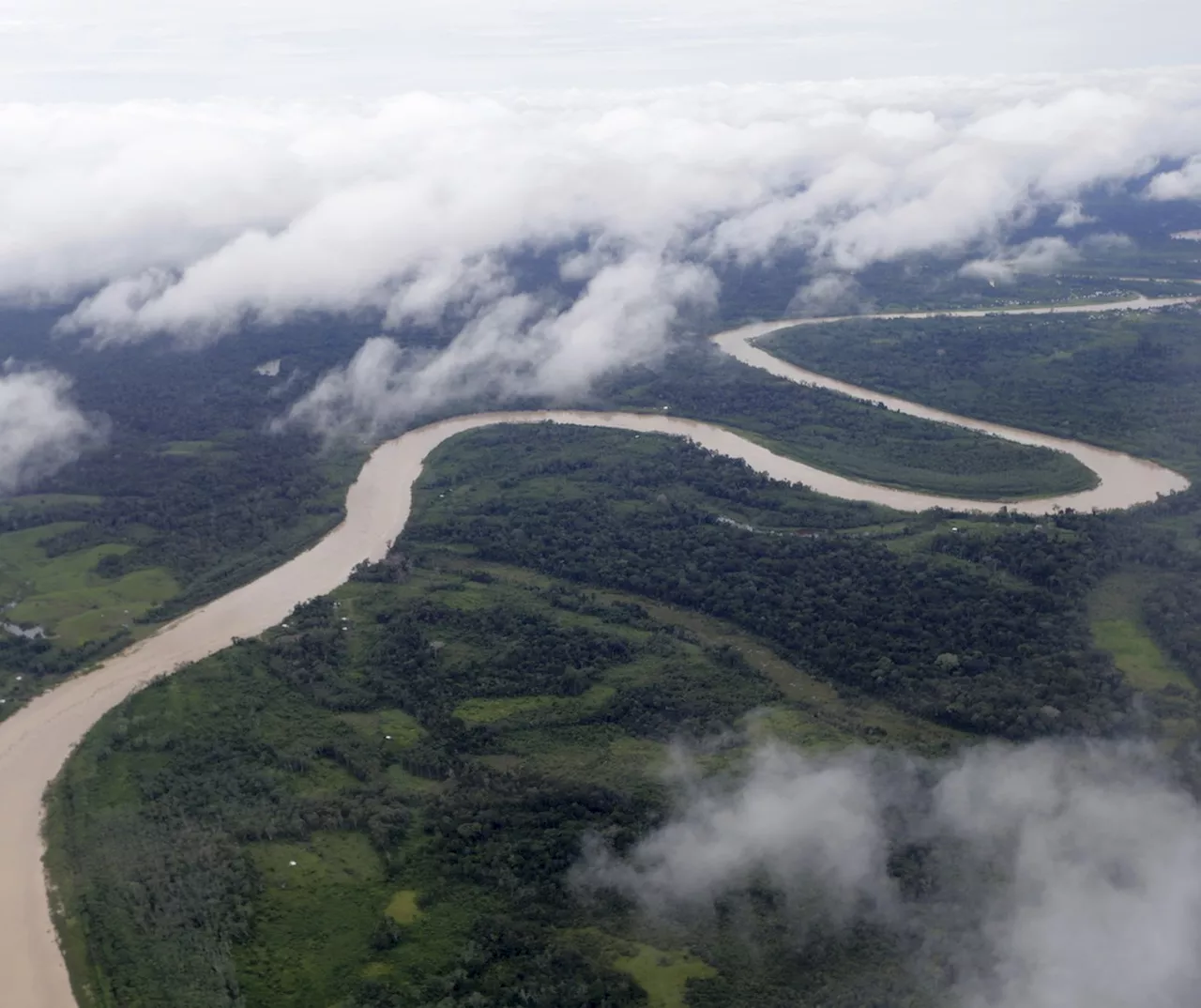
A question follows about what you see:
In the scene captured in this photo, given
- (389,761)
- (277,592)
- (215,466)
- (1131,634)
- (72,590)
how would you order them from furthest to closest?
(215,466) → (277,592) → (72,590) → (1131,634) → (389,761)

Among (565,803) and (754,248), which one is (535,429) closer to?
(565,803)

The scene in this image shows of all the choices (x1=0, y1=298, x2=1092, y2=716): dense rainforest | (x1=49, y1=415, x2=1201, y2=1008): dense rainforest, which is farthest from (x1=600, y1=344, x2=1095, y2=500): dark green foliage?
(x1=49, y1=415, x2=1201, y2=1008): dense rainforest

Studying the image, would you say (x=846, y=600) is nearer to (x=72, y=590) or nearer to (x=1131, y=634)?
(x=1131, y=634)

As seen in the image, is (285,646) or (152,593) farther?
(152,593)

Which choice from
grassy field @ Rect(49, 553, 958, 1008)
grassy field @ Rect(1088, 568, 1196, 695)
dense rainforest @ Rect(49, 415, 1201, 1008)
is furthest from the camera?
grassy field @ Rect(1088, 568, 1196, 695)

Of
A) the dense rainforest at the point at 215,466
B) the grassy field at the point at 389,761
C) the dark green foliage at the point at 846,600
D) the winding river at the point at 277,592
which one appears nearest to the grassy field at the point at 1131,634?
the dark green foliage at the point at 846,600

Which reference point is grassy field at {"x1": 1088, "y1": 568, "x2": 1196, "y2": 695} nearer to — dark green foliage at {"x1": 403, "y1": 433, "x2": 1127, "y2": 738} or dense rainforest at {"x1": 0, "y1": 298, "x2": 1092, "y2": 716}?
dark green foliage at {"x1": 403, "y1": 433, "x2": 1127, "y2": 738}

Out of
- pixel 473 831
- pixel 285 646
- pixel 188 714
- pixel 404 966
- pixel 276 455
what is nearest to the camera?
pixel 404 966

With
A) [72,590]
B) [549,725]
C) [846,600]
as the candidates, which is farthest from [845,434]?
[72,590]

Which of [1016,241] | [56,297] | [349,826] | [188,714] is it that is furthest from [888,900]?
[1016,241]
